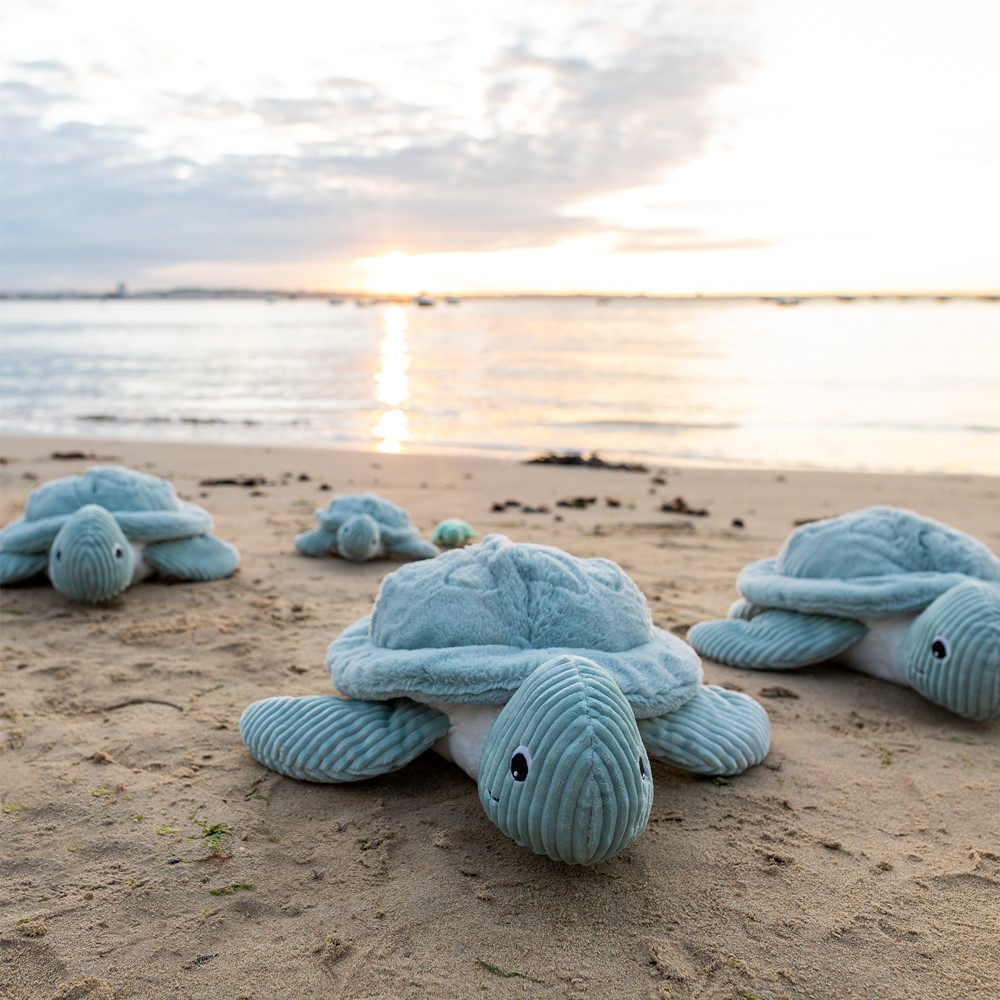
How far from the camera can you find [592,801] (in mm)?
2182

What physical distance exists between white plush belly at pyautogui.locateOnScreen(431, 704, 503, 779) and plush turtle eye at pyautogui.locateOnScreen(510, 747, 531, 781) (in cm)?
39

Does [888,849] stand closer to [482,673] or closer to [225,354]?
[482,673]

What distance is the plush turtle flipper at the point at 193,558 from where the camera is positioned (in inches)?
209

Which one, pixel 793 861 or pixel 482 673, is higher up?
pixel 482 673

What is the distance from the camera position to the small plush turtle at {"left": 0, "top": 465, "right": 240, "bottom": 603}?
15.4ft

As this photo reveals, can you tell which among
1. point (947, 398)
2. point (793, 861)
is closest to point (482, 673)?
point (793, 861)

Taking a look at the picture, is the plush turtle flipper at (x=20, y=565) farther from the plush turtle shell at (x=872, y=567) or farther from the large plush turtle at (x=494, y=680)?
the plush turtle shell at (x=872, y=567)

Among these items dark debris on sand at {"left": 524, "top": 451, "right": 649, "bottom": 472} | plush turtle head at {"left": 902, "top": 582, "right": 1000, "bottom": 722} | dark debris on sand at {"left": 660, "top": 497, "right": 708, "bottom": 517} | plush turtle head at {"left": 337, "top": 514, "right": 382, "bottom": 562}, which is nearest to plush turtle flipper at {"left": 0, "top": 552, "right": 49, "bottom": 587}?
plush turtle head at {"left": 337, "top": 514, "right": 382, "bottom": 562}

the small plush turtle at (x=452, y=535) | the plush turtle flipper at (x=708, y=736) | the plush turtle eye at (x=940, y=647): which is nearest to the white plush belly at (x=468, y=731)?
the plush turtle flipper at (x=708, y=736)

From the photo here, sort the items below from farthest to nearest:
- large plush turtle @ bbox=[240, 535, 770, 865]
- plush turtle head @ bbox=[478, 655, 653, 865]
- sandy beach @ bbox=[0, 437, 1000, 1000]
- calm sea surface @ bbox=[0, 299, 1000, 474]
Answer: calm sea surface @ bbox=[0, 299, 1000, 474] < large plush turtle @ bbox=[240, 535, 770, 865] < plush turtle head @ bbox=[478, 655, 653, 865] < sandy beach @ bbox=[0, 437, 1000, 1000]

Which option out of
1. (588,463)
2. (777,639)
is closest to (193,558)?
(777,639)

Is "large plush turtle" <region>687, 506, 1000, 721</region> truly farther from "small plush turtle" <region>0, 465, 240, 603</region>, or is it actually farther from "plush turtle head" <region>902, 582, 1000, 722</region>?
"small plush turtle" <region>0, 465, 240, 603</region>

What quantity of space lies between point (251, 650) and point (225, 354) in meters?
32.2

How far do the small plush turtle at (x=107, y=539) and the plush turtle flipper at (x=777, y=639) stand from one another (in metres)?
3.13
